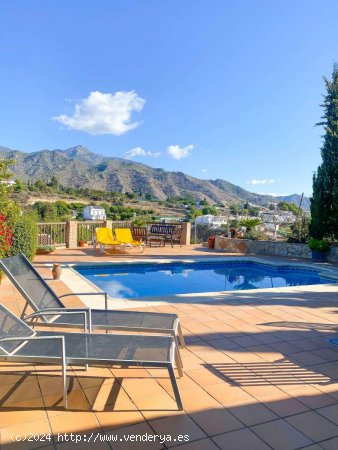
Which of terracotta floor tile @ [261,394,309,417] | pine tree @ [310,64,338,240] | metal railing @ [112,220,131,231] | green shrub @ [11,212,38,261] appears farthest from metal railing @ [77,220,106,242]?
terracotta floor tile @ [261,394,309,417]

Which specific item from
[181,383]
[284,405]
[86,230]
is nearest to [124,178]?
[86,230]

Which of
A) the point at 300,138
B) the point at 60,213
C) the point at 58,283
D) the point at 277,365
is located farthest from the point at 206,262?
the point at 60,213

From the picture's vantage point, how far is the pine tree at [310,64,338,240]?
12484mm

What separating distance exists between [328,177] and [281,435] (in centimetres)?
1179

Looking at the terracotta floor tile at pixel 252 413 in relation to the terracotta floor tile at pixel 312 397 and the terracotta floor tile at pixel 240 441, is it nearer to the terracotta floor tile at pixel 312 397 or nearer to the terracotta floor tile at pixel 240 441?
the terracotta floor tile at pixel 240 441

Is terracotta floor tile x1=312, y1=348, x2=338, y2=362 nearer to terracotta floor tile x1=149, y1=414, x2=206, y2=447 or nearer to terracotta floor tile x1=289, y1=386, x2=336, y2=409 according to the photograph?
terracotta floor tile x1=289, y1=386, x2=336, y2=409

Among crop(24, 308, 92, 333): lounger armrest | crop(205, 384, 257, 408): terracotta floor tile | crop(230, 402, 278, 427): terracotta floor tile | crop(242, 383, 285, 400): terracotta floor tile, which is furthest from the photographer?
crop(24, 308, 92, 333): lounger armrest

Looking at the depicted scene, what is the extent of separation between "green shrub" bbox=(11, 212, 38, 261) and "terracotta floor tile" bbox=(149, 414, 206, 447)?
22.0ft

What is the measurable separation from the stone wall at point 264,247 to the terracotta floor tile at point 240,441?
36.0 ft

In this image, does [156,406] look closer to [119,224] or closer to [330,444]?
[330,444]

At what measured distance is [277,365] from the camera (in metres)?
3.38

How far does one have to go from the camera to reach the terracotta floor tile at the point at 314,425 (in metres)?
2.29

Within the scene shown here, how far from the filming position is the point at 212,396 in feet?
9.04

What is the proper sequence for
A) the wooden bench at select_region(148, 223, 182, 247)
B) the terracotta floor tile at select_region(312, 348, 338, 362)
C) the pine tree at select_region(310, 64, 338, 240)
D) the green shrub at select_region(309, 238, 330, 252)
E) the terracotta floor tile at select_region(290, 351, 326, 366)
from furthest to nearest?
the wooden bench at select_region(148, 223, 182, 247) < the pine tree at select_region(310, 64, 338, 240) < the green shrub at select_region(309, 238, 330, 252) < the terracotta floor tile at select_region(312, 348, 338, 362) < the terracotta floor tile at select_region(290, 351, 326, 366)
